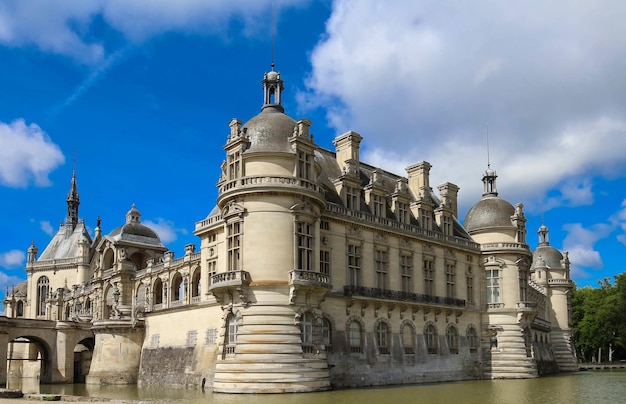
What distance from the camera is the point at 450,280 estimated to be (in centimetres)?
5009

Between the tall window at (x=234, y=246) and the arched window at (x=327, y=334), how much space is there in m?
6.28

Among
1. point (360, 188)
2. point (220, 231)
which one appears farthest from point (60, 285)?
point (360, 188)

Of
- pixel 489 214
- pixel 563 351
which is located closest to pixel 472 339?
pixel 489 214

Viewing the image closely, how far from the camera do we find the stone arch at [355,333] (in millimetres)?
40688

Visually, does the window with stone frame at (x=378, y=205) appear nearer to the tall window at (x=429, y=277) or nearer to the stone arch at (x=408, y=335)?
the tall window at (x=429, y=277)

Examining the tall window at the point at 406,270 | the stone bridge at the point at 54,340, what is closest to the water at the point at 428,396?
the tall window at the point at 406,270

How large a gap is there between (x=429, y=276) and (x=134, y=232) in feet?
93.8

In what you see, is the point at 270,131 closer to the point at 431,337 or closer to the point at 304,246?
the point at 304,246

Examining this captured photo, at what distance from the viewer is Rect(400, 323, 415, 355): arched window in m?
44.7

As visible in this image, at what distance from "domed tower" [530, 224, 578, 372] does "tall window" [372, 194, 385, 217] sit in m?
37.3

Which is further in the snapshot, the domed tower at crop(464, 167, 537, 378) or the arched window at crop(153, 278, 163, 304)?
the arched window at crop(153, 278, 163, 304)

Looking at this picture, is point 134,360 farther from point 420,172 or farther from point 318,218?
point 420,172

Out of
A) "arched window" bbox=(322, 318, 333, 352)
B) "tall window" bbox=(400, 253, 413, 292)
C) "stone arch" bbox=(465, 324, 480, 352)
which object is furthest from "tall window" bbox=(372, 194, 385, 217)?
"stone arch" bbox=(465, 324, 480, 352)

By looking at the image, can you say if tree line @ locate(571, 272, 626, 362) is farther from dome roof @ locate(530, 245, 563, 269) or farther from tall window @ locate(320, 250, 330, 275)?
tall window @ locate(320, 250, 330, 275)
